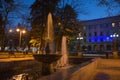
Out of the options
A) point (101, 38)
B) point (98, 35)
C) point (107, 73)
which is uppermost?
point (98, 35)

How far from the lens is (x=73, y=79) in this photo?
27.9ft

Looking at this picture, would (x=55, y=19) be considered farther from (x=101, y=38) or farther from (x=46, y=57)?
(x=101, y=38)

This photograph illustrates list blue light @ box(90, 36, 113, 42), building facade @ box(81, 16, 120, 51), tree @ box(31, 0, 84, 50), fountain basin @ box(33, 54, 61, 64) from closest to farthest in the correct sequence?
fountain basin @ box(33, 54, 61, 64)
tree @ box(31, 0, 84, 50)
building facade @ box(81, 16, 120, 51)
blue light @ box(90, 36, 113, 42)

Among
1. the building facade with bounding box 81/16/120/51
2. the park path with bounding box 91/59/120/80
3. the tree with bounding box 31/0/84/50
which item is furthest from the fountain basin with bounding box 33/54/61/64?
the building facade with bounding box 81/16/120/51

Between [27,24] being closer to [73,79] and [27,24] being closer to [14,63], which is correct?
[14,63]

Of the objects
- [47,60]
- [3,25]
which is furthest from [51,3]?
[47,60]

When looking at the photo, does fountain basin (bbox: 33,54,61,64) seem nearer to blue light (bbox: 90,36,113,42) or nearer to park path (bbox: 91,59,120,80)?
park path (bbox: 91,59,120,80)

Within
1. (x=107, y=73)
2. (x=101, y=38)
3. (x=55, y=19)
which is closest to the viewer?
(x=107, y=73)

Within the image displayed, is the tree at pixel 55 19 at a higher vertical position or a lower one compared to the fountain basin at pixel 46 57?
higher

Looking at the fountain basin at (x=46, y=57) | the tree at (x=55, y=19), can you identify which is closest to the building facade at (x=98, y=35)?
the tree at (x=55, y=19)

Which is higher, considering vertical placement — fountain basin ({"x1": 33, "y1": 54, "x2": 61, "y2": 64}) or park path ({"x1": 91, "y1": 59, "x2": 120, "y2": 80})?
fountain basin ({"x1": 33, "y1": 54, "x2": 61, "y2": 64})

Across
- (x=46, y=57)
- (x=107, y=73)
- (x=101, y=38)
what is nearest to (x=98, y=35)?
(x=101, y=38)

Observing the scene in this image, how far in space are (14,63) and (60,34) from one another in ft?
79.0

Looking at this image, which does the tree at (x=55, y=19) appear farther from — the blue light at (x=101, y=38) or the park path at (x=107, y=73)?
the blue light at (x=101, y=38)
